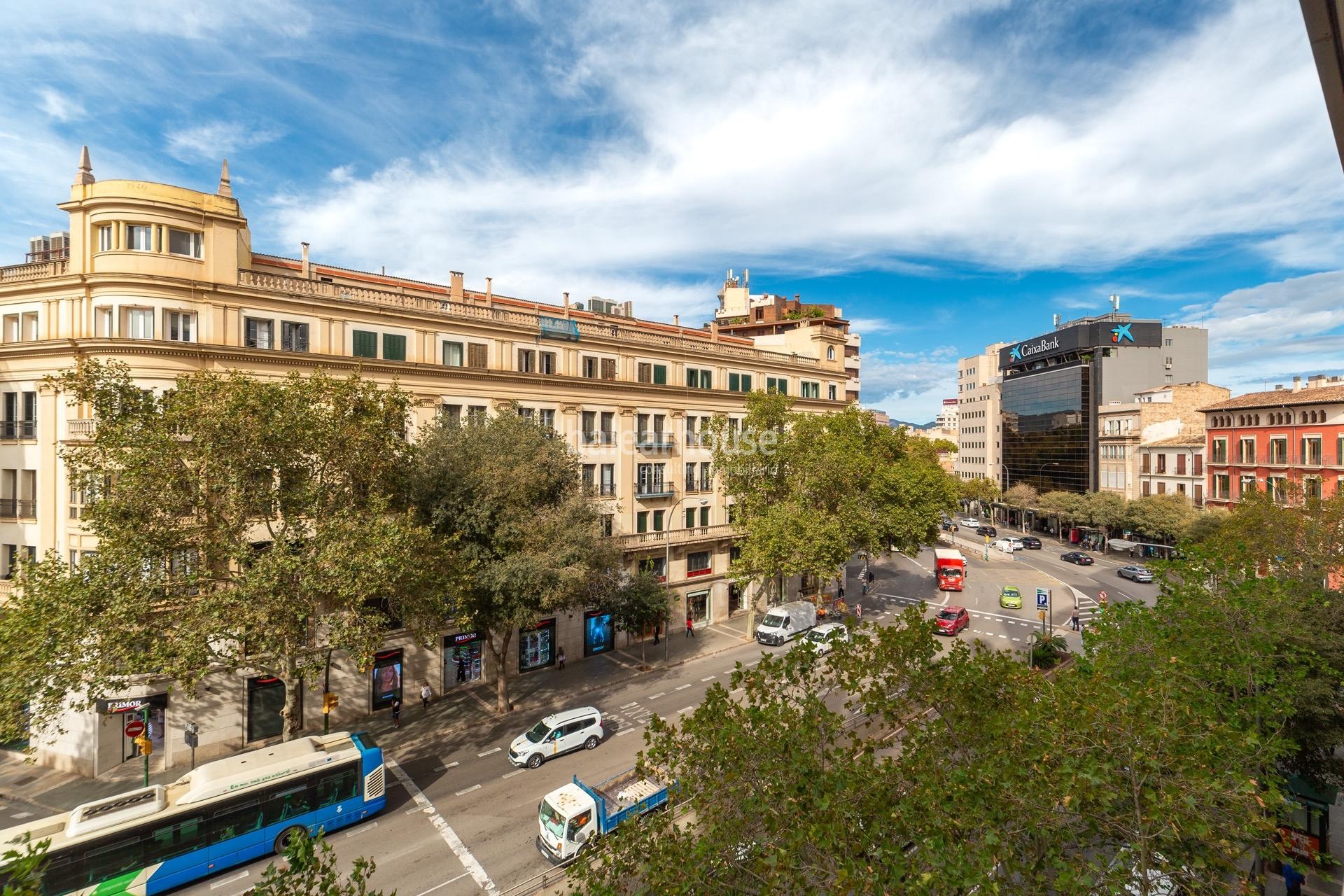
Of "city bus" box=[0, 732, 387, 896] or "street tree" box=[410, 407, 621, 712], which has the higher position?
"street tree" box=[410, 407, 621, 712]

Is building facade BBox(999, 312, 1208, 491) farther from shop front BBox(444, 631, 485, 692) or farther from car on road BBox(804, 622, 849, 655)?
shop front BBox(444, 631, 485, 692)

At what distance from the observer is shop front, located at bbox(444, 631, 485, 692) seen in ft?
104

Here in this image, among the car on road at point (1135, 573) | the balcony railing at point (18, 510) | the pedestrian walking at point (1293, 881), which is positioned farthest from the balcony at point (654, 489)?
the car on road at point (1135, 573)

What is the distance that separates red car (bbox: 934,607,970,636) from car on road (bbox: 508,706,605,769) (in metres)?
24.8

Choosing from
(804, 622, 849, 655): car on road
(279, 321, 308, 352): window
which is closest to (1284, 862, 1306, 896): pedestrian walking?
(804, 622, 849, 655): car on road

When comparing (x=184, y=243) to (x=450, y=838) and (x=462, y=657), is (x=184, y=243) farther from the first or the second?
(x=450, y=838)

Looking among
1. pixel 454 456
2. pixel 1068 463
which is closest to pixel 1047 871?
pixel 454 456

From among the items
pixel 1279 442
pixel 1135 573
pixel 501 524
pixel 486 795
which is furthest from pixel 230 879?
pixel 1279 442

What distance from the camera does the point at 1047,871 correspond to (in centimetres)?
989

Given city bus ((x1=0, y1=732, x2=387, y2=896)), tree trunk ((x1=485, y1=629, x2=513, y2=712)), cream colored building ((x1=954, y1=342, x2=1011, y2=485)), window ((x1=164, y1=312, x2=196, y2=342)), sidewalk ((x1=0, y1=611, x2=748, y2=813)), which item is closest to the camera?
city bus ((x1=0, y1=732, x2=387, y2=896))

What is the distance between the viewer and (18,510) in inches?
1014

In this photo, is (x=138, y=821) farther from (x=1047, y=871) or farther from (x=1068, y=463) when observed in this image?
(x=1068, y=463)

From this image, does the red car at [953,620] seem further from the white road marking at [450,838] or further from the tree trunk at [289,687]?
the tree trunk at [289,687]

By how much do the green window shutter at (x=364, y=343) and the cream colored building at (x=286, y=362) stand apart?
7 centimetres
